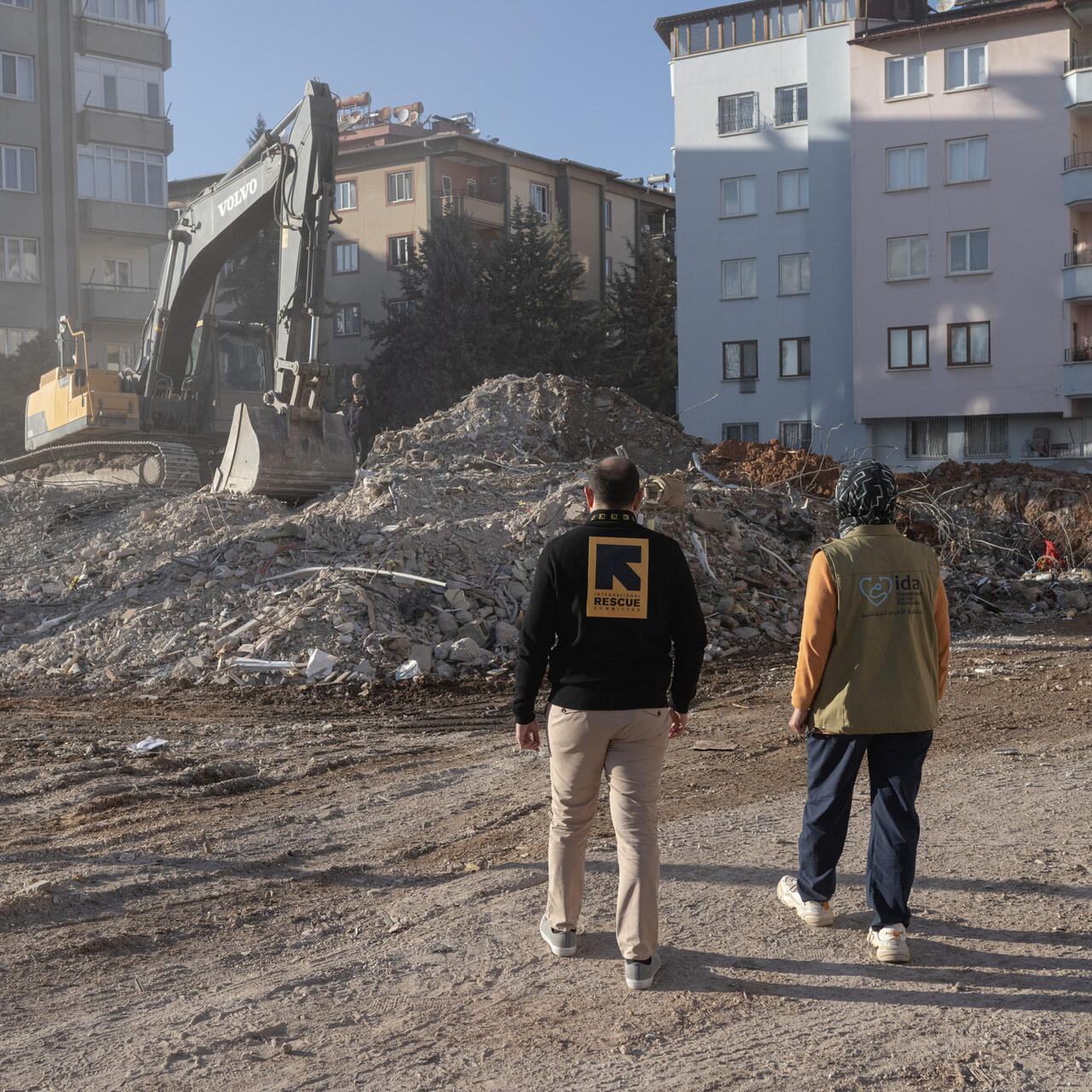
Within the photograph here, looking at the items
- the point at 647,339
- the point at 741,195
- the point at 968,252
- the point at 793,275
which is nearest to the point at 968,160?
the point at 968,252

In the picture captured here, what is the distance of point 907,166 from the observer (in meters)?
37.1

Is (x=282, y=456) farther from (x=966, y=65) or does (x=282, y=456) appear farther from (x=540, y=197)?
(x=540, y=197)

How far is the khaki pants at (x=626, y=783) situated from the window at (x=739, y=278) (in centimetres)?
3827


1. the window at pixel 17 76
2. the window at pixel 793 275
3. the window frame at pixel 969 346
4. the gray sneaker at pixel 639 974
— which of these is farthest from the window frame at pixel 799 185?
the gray sneaker at pixel 639 974

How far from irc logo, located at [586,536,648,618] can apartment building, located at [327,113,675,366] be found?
136ft

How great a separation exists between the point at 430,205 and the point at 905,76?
1851 cm

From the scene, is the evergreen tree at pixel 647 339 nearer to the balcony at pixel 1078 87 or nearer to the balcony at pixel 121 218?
the balcony at pixel 1078 87

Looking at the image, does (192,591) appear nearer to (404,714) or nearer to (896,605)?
(404,714)

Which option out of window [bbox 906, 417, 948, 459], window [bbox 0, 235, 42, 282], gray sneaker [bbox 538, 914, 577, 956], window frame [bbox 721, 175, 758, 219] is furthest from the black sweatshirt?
window [bbox 0, 235, 42, 282]

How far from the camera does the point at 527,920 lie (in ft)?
16.0

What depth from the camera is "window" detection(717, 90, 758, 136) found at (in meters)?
41.1

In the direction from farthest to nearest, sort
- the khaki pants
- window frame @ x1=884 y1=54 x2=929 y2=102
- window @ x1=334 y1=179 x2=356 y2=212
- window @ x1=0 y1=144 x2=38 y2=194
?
window @ x1=334 y1=179 x2=356 y2=212
window @ x1=0 y1=144 x2=38 y2=194
window frame @ x1=884 y1=54 x2=929 y2=102
the khaki pants

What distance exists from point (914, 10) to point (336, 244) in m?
23.9

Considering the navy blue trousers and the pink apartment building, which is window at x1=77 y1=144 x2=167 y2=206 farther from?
the navy blue trousers
